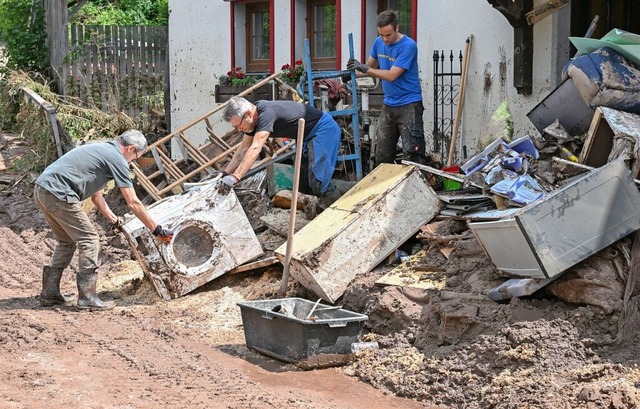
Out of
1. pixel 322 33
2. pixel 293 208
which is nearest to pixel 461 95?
pixel 322 33

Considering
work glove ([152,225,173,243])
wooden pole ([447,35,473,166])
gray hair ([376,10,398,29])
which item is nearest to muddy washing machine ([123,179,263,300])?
work glove ([152,225,173,243])

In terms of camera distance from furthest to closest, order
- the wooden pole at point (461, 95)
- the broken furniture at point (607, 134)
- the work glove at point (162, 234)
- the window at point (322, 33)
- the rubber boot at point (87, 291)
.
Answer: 1. the window at point (322, 33)
2. the wooden pole at point (461, 95)
3. the rubber boot at point (87, 291)
4. the work glove at point (162, 234)
5. the broken furniture at point (607, 134)

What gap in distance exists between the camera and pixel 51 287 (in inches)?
392

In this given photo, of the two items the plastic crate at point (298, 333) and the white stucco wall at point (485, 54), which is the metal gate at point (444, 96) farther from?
the plastic crate at point (298, 333)

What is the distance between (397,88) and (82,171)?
143 inches

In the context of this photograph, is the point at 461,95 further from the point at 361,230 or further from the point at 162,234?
the point at 162,234

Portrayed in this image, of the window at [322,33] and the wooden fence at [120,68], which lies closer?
the window at [322,33]

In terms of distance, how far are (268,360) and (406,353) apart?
3.61 feet

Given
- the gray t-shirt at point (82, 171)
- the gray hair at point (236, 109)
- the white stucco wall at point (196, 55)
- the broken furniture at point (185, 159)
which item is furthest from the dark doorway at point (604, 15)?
the white stucco wall at point (196, 55)

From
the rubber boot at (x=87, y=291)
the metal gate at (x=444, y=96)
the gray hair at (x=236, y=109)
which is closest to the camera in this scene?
the gray hair at (x=236, y=109)

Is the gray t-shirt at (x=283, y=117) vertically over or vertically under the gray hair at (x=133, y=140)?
over

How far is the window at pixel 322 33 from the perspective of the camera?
1430 centimetres

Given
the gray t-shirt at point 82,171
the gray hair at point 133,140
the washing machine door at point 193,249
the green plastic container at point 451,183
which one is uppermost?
the gray hair at point 133,140

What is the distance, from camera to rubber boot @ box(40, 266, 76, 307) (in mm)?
9938
